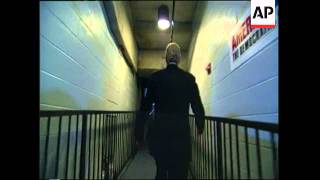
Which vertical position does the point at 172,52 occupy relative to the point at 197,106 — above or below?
above

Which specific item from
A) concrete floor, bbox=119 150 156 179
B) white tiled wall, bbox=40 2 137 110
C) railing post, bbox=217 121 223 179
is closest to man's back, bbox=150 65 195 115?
railing post, bbox=217 121 223 179

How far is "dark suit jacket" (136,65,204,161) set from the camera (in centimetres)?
159

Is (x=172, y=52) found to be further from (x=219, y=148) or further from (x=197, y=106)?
(x=219, y=148)

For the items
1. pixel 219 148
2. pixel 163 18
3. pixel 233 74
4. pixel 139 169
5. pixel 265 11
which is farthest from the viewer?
pixel 139 169

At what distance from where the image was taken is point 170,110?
63.4 inches

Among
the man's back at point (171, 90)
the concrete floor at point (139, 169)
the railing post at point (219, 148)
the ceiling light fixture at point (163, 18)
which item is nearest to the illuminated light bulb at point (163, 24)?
the ceiling light fixture at point (163, 18)

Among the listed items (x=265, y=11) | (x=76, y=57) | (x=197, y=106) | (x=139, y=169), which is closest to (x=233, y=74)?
(x=197, y=106)

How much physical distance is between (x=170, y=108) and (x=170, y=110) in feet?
0.07

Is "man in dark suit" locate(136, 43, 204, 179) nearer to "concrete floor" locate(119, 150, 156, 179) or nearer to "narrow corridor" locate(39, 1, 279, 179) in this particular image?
"narrow corridor" locate(39, 1, 279, 179)

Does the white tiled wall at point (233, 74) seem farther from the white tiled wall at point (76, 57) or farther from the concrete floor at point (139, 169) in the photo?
the white tiled wall at point (76, 57)

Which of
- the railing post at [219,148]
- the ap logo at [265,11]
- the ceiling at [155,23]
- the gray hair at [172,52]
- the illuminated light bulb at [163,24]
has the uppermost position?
the ceiling at [155,23]

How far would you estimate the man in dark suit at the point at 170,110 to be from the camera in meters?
1.59
